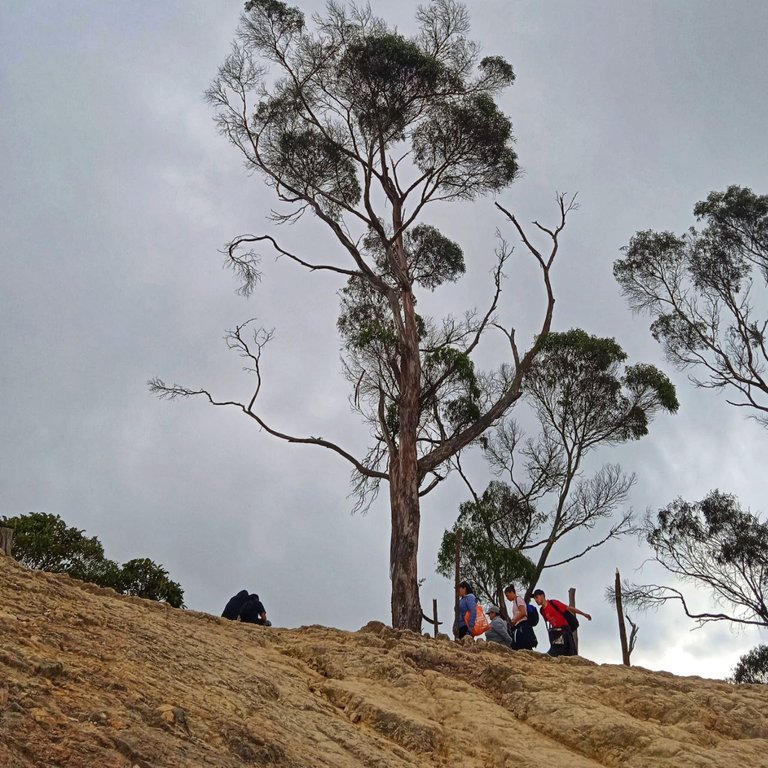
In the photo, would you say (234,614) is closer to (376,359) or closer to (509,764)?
(509,764)

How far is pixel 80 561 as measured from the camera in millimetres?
16844

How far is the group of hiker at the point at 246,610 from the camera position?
9.73 metres

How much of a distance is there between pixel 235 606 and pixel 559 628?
377cm

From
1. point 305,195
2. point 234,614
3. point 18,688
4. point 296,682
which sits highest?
point 305,195

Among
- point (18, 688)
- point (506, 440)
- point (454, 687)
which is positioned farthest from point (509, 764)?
point (506, 440)

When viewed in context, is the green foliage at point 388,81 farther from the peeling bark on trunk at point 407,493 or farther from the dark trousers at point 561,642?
the dark trousers at point 561,642

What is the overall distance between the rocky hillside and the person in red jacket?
5.47 ft

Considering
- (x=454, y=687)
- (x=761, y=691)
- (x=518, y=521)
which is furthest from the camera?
(x=518, y=521)

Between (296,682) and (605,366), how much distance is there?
16.5m

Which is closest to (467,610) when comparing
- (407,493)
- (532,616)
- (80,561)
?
(532,616)

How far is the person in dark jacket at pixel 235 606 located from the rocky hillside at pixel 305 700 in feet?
5.16

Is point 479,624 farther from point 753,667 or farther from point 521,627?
point 753,667

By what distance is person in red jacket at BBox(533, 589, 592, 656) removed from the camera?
10242 mm

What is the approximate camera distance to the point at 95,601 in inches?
255
